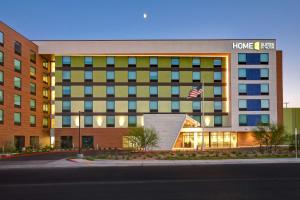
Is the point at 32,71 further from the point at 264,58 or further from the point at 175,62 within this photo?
the point at 264,58

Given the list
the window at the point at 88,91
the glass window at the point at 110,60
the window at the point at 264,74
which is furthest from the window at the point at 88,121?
the window at the point at 264,74

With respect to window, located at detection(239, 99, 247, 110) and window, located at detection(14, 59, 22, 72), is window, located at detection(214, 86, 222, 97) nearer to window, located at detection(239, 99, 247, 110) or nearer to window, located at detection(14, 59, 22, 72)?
window, located at detection(239, 99, 247, 110)

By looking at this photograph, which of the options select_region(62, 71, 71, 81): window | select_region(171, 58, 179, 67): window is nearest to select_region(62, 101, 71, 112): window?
select_region(62, 71, 71, 81): window

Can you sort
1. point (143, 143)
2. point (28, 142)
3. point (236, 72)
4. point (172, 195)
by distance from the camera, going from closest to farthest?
point (172, 195) < point (143, 143) < point (28, 142) < point (236, 72)

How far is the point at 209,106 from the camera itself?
77.0m

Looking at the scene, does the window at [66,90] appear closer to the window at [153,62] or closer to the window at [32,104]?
the window at [32,104]

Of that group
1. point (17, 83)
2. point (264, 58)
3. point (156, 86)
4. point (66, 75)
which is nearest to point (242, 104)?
point (264, 58)

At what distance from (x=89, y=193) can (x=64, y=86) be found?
6245 centimetres

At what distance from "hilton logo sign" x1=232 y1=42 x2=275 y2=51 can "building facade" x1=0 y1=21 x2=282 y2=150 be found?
0.20 meters

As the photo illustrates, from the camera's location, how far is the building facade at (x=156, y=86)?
7462 centimetres

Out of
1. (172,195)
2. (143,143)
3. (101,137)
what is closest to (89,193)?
(172,195)

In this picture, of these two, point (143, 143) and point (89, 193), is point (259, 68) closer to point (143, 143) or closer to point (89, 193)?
point (143, 143)

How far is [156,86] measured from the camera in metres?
76.7

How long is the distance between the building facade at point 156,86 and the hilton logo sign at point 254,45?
0.20m
